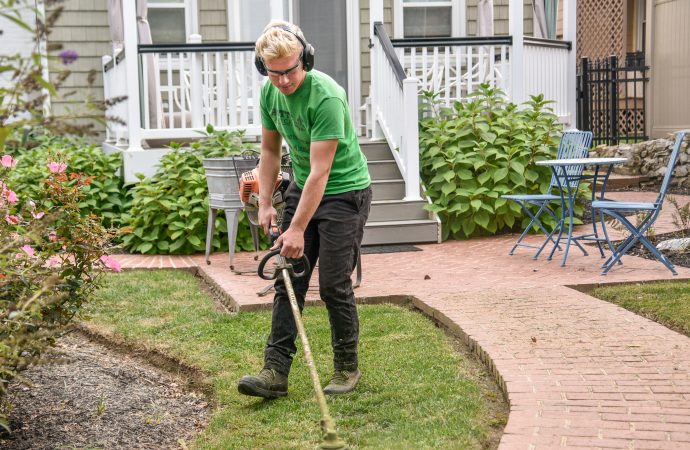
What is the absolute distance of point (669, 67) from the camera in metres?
16.4

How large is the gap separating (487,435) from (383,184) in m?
6.62

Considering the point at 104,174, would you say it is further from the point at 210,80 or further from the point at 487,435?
the point at 487,435

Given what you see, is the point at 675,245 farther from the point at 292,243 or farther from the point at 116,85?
the point at 116,85

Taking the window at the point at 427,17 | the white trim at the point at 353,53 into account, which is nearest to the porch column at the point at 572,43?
the window at the point at 427,17

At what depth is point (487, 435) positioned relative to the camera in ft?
13.5

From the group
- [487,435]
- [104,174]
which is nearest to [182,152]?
[104,174]

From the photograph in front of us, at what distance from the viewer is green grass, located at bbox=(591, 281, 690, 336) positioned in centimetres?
605

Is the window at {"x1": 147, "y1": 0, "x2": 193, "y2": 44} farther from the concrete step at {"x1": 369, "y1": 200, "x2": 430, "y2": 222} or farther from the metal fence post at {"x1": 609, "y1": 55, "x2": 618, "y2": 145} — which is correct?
the metal fence post at {"x1": 609, "y1": 55, "x2": 618, "y2": 145}

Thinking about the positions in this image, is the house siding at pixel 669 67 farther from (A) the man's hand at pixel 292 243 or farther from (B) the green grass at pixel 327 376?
(A) the man's hand at pixel 292 243

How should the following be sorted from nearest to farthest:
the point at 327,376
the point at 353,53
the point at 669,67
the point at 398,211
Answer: the point at 327,376
the point at 398,211
the point at 353,53
the point at 669,67

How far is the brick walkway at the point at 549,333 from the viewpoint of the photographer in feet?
13.4

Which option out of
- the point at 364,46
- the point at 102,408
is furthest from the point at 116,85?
the point at 102,408

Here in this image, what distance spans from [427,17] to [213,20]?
10.2 ft

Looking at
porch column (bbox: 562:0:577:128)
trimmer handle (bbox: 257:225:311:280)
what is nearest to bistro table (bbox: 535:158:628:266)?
porch column (bbox: 562:0:577:128)
